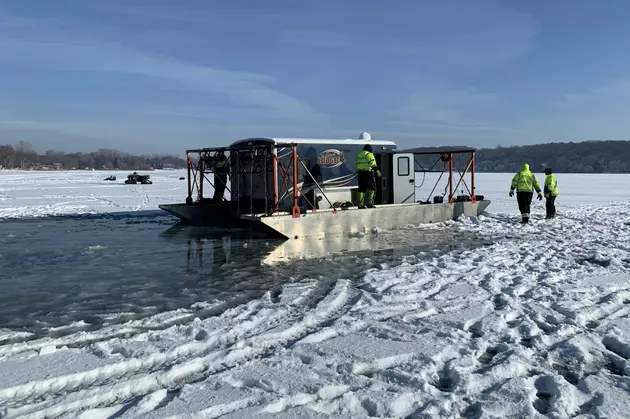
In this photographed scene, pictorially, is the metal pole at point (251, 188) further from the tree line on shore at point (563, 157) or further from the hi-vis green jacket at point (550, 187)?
the tree line on shore at point (563, 157)

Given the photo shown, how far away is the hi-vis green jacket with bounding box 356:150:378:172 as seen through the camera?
42.7ft

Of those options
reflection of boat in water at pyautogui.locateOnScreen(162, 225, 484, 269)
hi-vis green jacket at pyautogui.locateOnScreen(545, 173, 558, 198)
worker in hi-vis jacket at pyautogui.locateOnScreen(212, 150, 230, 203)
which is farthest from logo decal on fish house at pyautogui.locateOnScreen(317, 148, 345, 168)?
hi-vis green jacket at pyautogui.locateOnScreen(545, 173, 558, 198)

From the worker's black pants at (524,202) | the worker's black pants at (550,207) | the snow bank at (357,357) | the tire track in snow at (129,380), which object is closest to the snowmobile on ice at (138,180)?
the worker's black pants at (550,207)

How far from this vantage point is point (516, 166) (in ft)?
452

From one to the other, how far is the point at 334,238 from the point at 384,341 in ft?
24.1

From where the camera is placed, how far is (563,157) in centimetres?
13700

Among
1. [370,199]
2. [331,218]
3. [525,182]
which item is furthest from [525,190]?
[331,218]

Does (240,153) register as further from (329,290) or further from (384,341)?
(384,341)

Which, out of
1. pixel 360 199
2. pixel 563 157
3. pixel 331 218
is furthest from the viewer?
pixel 563 157

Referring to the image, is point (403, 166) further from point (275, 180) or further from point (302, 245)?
point (302, 245)

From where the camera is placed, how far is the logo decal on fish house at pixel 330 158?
13.3m

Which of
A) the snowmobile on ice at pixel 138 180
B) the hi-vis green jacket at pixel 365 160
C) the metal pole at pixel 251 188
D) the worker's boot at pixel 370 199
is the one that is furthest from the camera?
the snowmobile on ice at pixel 138 180

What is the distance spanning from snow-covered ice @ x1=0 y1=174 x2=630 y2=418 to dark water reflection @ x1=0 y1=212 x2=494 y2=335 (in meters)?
0.55

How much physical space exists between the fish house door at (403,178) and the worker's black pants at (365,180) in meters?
1.94
